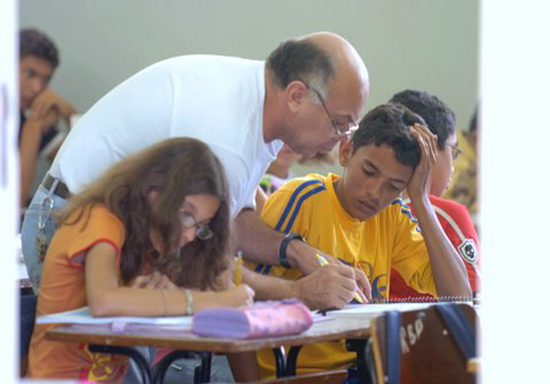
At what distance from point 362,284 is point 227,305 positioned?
640mm

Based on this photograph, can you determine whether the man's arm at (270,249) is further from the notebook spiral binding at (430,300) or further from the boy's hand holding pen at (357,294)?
the notebook spiral binding at (430,300)

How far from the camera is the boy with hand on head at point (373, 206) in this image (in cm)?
289

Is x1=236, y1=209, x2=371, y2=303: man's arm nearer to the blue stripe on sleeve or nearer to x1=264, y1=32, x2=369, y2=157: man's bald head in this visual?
the blue stripe on sleeve

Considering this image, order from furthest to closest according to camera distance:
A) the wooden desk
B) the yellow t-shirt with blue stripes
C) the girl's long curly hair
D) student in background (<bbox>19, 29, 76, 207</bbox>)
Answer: student in background (<bbox>19, 29, 76, 207</bbox>)
the yellow t-shirt with blue stripes
the girl's long curly hair
the wooden desk

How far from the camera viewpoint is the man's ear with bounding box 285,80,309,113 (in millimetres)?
2623

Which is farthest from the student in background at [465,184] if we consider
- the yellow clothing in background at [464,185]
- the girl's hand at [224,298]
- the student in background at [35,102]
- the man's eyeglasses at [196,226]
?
the girl's hand at [224,298]

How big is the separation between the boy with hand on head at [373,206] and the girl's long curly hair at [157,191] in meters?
0.57

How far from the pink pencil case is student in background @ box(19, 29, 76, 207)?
12.7ft

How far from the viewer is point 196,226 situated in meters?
2.31

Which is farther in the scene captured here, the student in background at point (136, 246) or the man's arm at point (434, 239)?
the man's arm at point (434, 239)

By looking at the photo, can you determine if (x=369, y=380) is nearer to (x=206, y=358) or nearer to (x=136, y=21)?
(x=206, y=358)
